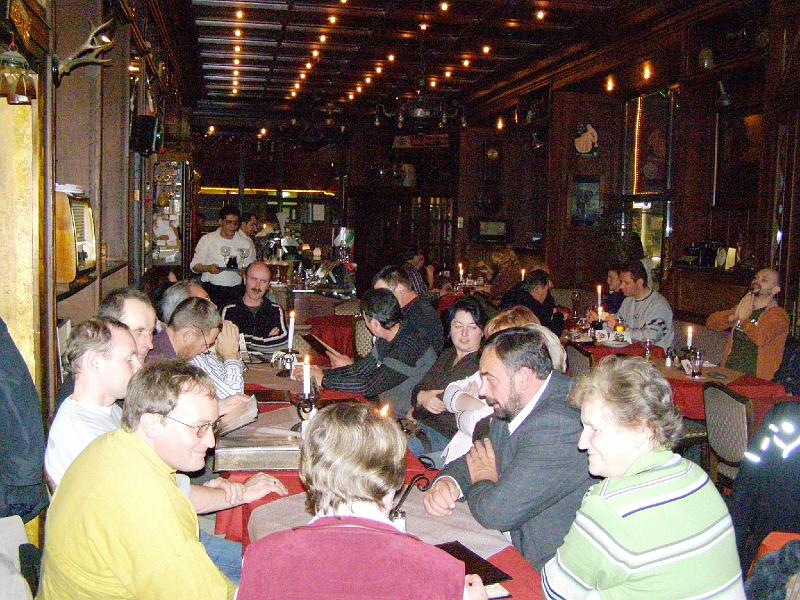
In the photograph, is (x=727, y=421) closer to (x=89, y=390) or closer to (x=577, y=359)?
(x=577, y=359)

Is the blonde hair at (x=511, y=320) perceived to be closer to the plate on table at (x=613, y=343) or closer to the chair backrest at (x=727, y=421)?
the chair backrest at (x=727, y=421)

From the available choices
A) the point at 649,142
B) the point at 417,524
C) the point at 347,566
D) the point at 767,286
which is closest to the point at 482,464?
the point at 417,524

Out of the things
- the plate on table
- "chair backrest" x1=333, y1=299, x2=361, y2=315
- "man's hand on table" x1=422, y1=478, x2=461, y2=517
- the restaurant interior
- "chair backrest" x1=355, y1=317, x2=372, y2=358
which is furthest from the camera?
"chair backrest" x1=333, y1=299, x2=361, y2=315

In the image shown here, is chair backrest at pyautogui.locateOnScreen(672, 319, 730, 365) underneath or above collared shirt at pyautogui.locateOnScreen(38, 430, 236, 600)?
underneath

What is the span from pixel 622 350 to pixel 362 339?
7.81 ft

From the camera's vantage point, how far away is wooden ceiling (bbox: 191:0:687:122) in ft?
31.9

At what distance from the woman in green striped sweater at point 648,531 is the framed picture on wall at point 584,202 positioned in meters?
9.90

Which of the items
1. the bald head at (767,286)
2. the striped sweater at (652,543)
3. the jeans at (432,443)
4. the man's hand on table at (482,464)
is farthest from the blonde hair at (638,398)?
the bald head at (767,286)

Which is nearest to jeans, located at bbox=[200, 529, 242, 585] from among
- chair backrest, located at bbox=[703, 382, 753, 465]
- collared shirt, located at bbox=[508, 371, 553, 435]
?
collared shirt, located at bbox=[508, 371, 553, 435]

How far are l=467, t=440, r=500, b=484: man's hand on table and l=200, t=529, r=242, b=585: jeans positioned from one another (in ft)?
3.19

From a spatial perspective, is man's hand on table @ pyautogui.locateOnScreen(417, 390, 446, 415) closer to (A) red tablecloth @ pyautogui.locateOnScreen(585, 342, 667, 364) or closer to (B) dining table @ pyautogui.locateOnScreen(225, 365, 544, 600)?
(B) dining table @ pyautogui.locateOnScreen(225, 365, 544, 600)

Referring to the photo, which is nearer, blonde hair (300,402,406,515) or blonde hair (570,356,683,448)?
blonde hair (300,402,406,515)

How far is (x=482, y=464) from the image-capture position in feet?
9.60

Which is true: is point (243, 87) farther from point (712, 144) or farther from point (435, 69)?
point (712, 144)
